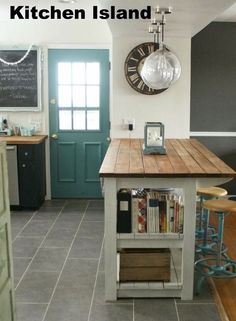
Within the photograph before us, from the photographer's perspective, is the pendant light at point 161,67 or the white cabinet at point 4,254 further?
the pendant light at point 161,67

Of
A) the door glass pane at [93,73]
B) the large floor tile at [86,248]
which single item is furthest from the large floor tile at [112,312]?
the door glass pane at [93,73]

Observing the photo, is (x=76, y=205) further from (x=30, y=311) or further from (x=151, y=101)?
(x=30, y=311)

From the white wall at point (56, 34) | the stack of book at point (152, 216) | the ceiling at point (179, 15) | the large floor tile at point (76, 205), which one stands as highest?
the white wall at point (56, 34)

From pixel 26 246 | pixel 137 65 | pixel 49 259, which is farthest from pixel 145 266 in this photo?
pixel 137 65

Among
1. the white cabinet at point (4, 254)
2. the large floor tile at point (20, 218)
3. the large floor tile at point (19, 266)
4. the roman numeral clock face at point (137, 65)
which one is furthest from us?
the roman numeral clock face at point (137, 65)

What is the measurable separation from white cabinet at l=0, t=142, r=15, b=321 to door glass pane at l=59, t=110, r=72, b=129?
135 inches

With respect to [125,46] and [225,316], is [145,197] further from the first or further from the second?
[125,46]

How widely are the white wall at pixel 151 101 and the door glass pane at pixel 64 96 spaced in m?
0.87

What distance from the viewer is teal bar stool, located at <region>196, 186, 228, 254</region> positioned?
3.67m

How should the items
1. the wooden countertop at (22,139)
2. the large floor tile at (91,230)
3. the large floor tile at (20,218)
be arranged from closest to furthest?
1. the large floor tile at (91,230)
2. the large floor tile at (20,218)
3. the wooden countertop at (22,139)

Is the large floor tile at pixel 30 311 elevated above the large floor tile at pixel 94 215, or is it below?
below

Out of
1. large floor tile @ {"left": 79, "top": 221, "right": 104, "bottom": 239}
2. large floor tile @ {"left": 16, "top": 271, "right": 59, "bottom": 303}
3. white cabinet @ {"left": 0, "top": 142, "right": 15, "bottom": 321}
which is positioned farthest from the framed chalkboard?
white cabinet @ {"left": 0, "top": 142, "right": 15, "bottom": 321}

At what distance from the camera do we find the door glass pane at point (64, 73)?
5.52 metres

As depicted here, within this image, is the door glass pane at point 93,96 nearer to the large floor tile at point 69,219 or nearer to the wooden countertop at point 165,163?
the large floor tile at point 69,219
